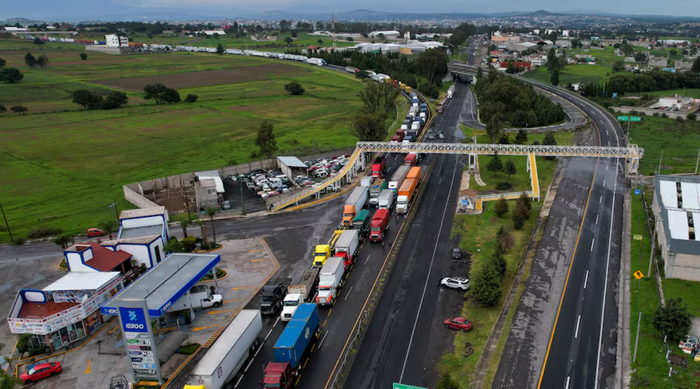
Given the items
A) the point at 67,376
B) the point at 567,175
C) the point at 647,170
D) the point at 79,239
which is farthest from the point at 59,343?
the point at 647,170

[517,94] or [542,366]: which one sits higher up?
[517,94]

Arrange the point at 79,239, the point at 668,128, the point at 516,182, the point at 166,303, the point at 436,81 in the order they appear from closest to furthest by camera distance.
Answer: the point at 166,303 < the point at 79,239 < the point at 516,182 < the point at 668,128 < the point at 436,81

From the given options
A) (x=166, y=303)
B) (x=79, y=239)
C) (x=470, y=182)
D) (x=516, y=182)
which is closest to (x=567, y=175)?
(x=516, y=182)

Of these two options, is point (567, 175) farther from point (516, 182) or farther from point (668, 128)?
point (668, 128)

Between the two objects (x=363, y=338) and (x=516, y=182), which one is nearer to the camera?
(x=363, y=338)

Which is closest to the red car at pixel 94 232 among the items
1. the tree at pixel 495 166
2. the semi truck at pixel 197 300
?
the semi truck at pixel 197 300

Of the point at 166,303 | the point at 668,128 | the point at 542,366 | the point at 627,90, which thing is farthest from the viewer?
the point at 627,90

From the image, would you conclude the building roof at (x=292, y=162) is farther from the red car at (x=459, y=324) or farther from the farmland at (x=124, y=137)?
the red car at (x=459, y=324)
